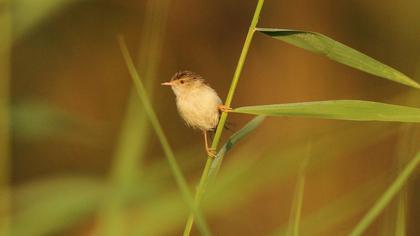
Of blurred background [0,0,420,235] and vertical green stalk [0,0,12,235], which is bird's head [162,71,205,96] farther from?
A: blurred background [0,0,420,235]

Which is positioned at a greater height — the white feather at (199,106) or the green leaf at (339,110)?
the white feather at (199,106)

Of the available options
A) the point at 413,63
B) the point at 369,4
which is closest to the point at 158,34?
the point at 413,63

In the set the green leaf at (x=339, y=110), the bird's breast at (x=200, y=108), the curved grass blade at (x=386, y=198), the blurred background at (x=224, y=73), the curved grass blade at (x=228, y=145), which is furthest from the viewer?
the blurred background at (x=224, y=73)

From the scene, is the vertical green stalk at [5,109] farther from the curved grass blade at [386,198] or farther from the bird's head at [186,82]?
the bird's head at [186,82]

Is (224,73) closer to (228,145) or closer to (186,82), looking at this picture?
(186,82)

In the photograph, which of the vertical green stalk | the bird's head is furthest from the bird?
the vertical green stalk

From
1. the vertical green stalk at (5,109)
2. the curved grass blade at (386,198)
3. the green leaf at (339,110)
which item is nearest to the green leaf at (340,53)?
the green leaf at (339,110)

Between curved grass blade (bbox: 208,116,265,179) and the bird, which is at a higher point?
the bird

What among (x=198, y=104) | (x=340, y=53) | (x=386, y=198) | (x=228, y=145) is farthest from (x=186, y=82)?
(x=386, y=198)
